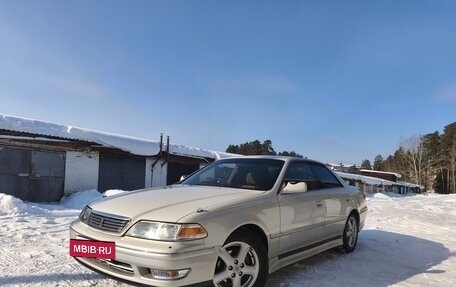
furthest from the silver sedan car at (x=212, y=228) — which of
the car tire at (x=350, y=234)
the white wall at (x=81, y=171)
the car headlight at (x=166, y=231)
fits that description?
the white wall at (x=81, y=171)

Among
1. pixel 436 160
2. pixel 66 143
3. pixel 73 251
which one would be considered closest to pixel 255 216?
pixel 73 251

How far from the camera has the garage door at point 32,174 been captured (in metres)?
13.4

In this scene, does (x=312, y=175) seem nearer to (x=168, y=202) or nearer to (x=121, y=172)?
(x=168, y=202)

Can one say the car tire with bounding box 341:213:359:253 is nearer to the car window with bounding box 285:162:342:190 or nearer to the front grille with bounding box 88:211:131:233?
the car window with bounding box 285:162:342:190

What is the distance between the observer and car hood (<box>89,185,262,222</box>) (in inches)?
143

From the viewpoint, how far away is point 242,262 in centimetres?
388

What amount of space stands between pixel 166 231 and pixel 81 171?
518 inches

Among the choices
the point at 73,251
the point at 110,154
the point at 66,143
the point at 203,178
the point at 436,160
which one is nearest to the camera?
the point at 73,251

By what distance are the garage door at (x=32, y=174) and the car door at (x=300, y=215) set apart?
11550mm

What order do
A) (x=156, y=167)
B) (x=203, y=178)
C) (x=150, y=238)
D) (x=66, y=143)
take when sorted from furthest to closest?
(x=156, y=167) → (x=66, y=143) → (x=203, y=178) → (x=150, y=238)

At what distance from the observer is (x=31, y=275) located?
4.33 meters

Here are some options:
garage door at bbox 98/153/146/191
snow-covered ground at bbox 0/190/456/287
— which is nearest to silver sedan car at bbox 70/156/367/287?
snow-covered ground at bbox 0/190/456/287

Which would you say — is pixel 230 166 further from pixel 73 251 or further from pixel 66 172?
pixel 66 172

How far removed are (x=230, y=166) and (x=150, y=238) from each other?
215cm
